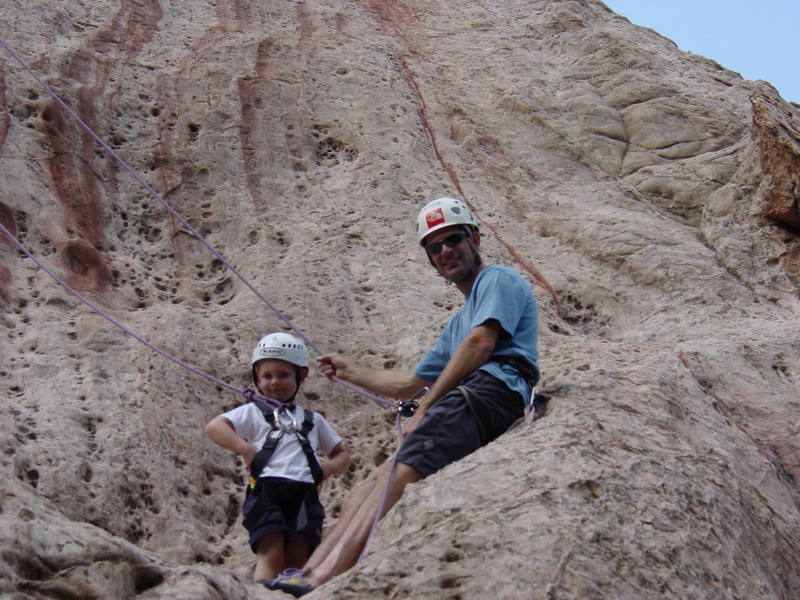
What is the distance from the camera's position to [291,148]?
9086mm

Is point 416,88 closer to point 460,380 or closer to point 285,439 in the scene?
point 285,439

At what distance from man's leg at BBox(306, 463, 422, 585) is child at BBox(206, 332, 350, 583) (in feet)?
1.59

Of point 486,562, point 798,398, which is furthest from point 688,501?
point 798,398

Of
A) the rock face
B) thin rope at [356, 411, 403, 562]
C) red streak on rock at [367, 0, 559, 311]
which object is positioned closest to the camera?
the rock face

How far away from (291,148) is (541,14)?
5.20 metres

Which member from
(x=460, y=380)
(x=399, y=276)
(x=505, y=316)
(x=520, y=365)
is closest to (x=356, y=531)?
(x=460, y=380)

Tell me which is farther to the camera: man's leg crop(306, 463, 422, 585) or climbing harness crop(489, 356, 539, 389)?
climbing harness crop(489, 356, 539, 389)

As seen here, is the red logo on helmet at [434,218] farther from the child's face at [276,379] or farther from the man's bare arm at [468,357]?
the child's face at [276,379]

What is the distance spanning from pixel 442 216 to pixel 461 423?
4.05 feet

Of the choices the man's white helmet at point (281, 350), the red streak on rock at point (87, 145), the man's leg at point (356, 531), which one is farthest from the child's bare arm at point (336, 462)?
the red streak on rock at point (87, 145)

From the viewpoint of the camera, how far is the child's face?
217 inches

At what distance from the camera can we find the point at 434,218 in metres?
5.21

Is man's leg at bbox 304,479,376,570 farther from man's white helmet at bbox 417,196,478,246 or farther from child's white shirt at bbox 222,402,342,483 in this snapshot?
man's white helmet at bbox 417,196,478,246

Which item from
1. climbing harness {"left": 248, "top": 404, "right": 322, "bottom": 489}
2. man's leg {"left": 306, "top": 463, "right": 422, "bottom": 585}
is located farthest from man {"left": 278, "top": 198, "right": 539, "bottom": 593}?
climbing harness {"left": 248, "top": 404, "right": 322, "bottom": 489}
